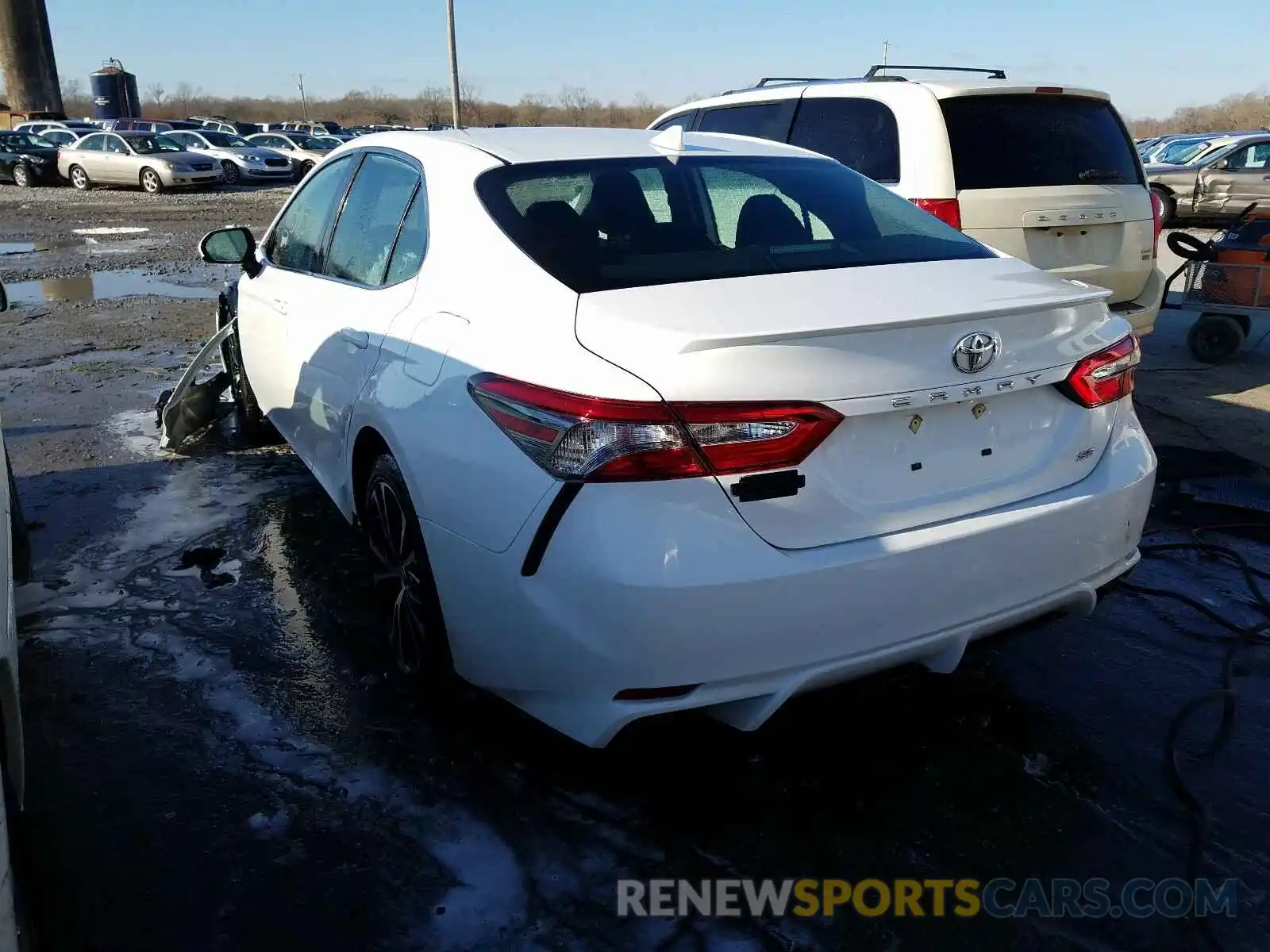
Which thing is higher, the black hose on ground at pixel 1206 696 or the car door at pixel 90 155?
the car door at pixel 90 155

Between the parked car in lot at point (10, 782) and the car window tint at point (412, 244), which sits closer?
the parked car in lot at point (10, 782)

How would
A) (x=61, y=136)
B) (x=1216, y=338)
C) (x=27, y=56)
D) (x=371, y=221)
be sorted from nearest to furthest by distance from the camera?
(x=371, y=221) < (x=1216, y=338) < (x=61, y=136) < (x=27, y=56)

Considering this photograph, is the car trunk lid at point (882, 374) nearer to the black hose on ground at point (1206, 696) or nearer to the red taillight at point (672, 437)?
the red taillight at point (672, 437)

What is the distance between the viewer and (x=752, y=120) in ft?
21.4

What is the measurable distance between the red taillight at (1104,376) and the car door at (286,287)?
2.57m

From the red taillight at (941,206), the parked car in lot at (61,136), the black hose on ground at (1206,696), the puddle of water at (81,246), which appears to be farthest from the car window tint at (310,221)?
the parked car in lot at (61,136)

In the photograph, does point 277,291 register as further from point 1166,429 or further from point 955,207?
point 1166,429

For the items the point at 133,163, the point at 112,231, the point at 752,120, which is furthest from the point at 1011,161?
the point at 133,163

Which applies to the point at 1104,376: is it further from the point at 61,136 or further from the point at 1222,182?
the point at 61,136

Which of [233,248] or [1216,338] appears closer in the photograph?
[233,248]

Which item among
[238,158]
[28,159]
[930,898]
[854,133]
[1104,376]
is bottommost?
[930,898]

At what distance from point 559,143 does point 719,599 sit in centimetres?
191

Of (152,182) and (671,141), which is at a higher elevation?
(671,141)

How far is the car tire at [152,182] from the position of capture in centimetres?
2552
